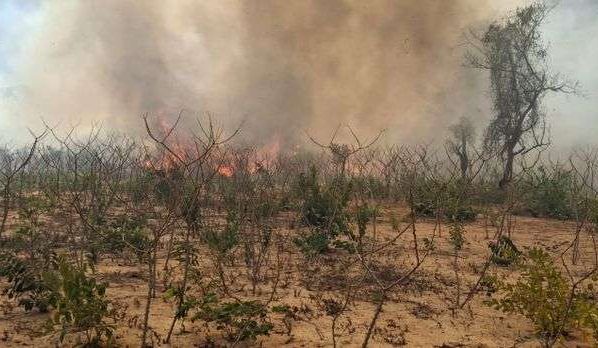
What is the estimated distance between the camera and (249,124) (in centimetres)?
3634

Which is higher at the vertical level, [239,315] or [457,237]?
[457,237]

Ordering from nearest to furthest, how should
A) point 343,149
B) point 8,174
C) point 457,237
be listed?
point 457,237, point 8,174, point 343,149

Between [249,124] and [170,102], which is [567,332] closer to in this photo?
[249,124]

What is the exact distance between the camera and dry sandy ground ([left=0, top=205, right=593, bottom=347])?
14.5 ft

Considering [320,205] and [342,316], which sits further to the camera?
[320,205]

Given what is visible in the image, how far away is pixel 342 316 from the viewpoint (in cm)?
513

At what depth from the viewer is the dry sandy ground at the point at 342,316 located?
4422 millimetres

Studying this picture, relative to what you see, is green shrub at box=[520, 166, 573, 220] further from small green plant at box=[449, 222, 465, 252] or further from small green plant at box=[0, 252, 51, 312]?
small green plant at box=[0, 252, 51, 312]

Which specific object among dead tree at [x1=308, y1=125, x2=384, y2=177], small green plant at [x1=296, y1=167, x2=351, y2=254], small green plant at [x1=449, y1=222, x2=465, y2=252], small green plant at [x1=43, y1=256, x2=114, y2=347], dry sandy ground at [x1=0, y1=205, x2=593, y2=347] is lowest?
dry sandy ground at [x1=0, y1=205, x2=593, y2=347]

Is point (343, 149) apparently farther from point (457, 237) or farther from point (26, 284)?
point (26, 284)

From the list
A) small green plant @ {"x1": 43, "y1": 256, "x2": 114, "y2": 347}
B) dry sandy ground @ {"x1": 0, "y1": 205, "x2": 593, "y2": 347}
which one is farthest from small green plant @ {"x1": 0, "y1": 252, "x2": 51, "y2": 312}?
small green plant @ {"x1": 43, "y1": 256, "x2": 114, "y2": 347}

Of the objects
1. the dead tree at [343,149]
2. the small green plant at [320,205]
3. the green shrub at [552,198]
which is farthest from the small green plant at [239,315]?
the green shrub at [552,198]

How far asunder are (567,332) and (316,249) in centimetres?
372

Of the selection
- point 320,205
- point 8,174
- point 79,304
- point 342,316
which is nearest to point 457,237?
point 342,316
